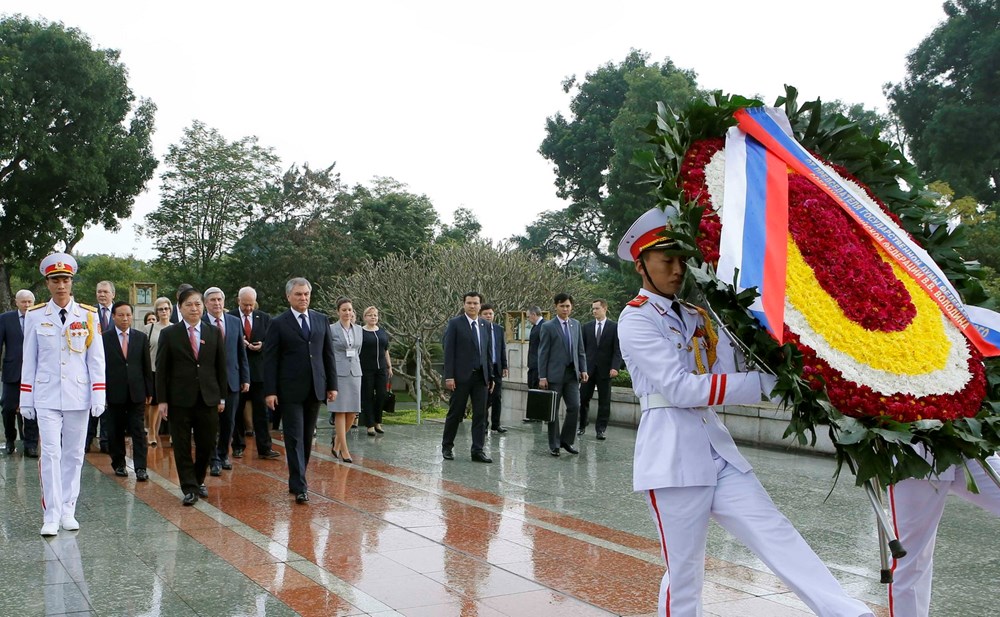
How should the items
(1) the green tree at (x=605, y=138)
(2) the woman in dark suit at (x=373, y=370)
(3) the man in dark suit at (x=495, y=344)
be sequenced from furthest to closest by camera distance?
(1) the green tree at (x=605, y=138), (2) the woman in dark suit at (x=373, y=370), (3) the man in dark suit at (x=495, y=344)

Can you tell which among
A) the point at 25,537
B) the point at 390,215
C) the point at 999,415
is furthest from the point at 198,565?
the point at 390,215

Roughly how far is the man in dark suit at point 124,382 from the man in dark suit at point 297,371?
2.06m

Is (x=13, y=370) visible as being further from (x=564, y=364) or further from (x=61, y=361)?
(x=564, y=364)

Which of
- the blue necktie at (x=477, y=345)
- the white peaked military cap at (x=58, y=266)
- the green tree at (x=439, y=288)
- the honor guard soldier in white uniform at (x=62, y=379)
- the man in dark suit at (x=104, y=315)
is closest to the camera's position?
the honor guard soldier in white uniform at (x=62, y=379)

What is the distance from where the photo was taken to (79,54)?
3238 cm

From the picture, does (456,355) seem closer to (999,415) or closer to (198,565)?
(198,565)

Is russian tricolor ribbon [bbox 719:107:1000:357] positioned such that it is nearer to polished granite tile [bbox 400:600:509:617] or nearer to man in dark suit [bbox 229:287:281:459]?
polished granite tile [bbox 400:600:509:617]

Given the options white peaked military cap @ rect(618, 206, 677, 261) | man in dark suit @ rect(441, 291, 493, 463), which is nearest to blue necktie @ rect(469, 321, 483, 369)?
man in dark suit @ rect(441, 291, 493, 463)

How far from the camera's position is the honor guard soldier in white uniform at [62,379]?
671cm

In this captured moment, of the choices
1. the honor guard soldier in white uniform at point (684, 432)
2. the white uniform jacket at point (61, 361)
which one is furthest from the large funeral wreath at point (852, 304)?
the white uniform jacket at point (61, 361)

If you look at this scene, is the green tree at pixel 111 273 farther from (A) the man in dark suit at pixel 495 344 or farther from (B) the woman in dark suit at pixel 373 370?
(A) the man in dark suit at pixel 495 344

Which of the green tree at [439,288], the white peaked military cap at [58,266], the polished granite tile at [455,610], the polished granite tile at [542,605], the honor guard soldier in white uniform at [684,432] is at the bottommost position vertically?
the polished granite tile at [455,610]

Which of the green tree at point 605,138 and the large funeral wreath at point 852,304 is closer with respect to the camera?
the large funeral wreath at point 852,304

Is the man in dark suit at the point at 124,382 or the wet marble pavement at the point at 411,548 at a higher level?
the man in dark suit at the point at 124,382
